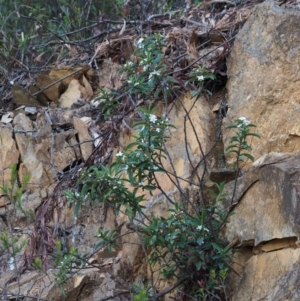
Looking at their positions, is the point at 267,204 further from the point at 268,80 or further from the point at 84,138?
the point at 84,138

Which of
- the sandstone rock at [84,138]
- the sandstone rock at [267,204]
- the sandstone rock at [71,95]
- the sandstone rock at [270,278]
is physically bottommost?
the sandstone rock at [270,278]

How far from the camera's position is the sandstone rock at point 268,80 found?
4547 millimetres

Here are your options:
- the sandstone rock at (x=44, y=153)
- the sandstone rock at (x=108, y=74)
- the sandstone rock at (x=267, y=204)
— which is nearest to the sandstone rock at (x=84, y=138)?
the sandstone rock at (x=44, y=153)

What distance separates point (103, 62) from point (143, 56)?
1.62 m

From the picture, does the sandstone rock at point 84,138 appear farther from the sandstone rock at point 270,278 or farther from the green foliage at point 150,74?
the sandstone rock at point 270,278

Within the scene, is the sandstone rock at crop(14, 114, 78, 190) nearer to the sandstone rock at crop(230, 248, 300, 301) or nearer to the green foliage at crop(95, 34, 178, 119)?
the green foliage at crop(95, 34, 178, 119)

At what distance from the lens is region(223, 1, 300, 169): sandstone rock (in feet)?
14.9

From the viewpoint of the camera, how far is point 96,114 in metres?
5.90

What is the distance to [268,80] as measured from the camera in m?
4.68

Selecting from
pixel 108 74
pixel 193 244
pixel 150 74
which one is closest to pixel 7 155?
pixel 108 74

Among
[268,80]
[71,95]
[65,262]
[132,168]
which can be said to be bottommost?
[65,262]

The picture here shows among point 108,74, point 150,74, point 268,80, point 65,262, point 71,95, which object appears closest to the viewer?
point 65,262

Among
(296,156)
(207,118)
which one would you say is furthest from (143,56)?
(296,156)

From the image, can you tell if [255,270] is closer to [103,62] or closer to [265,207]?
[265,207]
